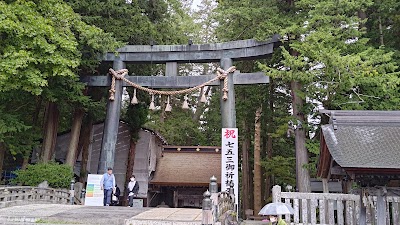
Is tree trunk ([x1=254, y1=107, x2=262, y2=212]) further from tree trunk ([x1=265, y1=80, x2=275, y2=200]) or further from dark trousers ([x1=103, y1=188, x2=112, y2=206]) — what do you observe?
dark trousers ([x1=103, y1=188, x2=112, y2=206])

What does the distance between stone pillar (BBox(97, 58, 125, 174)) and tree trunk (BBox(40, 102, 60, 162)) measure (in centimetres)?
275

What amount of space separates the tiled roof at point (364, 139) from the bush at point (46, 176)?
32.1 ft

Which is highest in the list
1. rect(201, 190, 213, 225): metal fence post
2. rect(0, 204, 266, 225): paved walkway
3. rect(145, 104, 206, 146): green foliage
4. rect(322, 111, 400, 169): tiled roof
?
rect(145, 104, 206, 146): green foliage

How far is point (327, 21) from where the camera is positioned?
12695mm

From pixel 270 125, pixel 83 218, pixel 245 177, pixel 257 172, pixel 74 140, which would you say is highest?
pixel 270 125

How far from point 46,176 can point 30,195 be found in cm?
154

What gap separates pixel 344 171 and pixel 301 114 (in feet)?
23.1

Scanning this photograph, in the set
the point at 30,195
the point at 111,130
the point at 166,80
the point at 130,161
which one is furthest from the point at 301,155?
the point at 130,161

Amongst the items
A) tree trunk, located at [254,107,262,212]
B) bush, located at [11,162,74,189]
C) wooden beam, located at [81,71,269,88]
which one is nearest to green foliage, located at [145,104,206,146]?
tree trunk, located at [254,107,262,212]

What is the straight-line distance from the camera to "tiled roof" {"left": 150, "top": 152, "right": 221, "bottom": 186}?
19875 millimetres

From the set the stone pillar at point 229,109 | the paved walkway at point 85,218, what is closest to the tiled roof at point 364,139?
the paved walkway at point 85,218

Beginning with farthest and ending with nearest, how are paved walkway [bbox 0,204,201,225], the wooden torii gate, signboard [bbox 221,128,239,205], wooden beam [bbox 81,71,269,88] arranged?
1. wooden beam [bbox 81,71,269,88]
2. the wooden torii gate
3. signboard [bbox 221,128,239,205]
4. paved walkway [bbox 0,204,201,225]

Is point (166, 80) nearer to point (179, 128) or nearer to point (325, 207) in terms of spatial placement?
point (325, 207)

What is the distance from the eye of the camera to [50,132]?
1620cm
